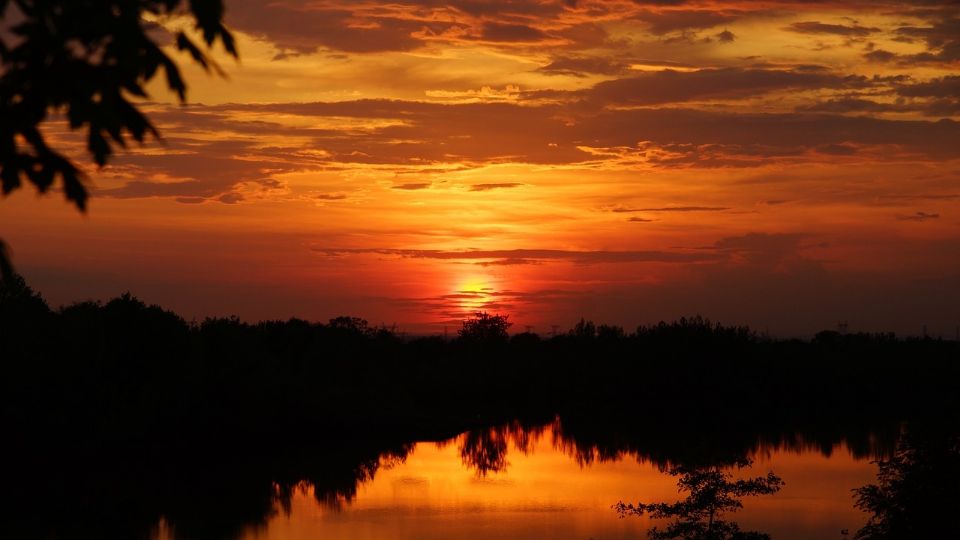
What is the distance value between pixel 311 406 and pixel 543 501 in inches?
971

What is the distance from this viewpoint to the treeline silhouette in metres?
39.3

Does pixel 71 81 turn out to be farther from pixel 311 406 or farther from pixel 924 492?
pixel 311 406

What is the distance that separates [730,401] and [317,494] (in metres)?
43.6

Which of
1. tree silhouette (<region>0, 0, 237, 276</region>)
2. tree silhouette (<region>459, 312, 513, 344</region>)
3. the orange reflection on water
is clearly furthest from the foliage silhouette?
tree silhouette (<region>459, 312, 513, 344</region>)

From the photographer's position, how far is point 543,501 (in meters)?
35.9

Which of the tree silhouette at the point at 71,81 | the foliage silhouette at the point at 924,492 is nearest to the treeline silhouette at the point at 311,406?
the foliage silhouette at the point at 924,492

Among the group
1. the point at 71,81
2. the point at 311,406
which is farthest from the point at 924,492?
the point at 311,406

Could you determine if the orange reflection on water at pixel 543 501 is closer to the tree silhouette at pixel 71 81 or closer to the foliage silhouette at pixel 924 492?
the foliage silhouette at pixel 924 492

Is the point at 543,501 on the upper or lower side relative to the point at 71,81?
lower

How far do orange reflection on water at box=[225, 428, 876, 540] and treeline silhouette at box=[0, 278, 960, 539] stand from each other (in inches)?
61.1

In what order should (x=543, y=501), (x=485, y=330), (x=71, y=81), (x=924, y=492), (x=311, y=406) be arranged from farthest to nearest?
(x=485, y=330) → (x=311, y=406) → (x=543, y=501) → (x=924, y=492) → (x=71, y=81)

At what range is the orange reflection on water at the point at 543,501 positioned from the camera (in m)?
30.9

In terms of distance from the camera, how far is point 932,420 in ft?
66.4

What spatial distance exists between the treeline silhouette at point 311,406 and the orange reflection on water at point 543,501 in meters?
1.55
